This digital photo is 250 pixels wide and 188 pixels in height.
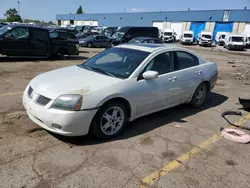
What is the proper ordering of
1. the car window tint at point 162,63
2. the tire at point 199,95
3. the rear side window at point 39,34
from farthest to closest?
the rear side window at point 39,34
the tire at point 199,95
the car window tint at point 162,63

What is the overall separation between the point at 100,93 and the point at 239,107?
14.3 ft

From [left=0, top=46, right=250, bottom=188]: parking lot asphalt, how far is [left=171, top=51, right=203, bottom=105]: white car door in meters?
0.54

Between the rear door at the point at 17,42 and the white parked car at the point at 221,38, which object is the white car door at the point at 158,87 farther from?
the white parked car at the point at 221,38

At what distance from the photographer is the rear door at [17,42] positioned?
35.4 feet

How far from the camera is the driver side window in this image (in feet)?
35.5

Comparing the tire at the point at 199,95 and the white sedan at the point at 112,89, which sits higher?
the white sedan at the point at 112,89

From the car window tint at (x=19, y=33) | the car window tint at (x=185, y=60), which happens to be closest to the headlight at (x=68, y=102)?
the car window tint at (x=185, y=60)

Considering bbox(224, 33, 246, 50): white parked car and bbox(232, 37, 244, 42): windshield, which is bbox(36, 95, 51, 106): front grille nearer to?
bbox(224, 33, 246, 50): white parked car

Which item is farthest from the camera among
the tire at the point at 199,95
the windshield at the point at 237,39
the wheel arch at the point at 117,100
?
the windshield at the point at 237,39

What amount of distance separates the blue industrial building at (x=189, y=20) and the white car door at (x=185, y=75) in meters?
39.6

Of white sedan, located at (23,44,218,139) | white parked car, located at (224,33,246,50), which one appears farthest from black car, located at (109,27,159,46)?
white sedan, located at (23,44,218,139)

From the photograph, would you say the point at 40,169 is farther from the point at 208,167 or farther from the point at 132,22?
the point at 132,22

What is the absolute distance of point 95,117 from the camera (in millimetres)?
3578

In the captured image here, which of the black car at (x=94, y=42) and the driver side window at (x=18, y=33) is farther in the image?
the black car at (x=94, y=42)
